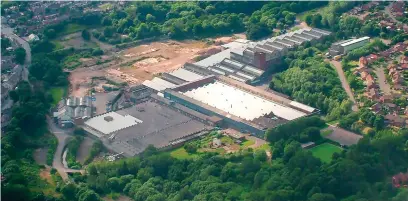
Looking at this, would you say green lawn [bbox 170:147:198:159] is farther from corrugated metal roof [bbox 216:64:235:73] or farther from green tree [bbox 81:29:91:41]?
green tree [bbox 81:29:91:41]

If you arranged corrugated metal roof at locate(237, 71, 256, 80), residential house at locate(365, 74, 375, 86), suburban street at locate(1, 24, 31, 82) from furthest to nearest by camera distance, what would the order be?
suburban street at locate(1, 24, 31, 82) < corrugated metal roof at locate(237, 71, 256, 80) < residential house at locate(365, 74, 375, 86)

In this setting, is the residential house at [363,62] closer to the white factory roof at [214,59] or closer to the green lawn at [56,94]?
the white factory roof at [214,59]

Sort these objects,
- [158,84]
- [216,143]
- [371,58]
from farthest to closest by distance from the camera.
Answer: [371,58] → [158,84] → [216,143]

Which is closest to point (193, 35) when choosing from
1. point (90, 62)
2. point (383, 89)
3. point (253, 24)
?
point (253, 24)

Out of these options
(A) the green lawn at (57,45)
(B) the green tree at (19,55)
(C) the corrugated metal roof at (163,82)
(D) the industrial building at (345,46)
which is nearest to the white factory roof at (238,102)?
(C) the corrugated metal roof at (163,82)

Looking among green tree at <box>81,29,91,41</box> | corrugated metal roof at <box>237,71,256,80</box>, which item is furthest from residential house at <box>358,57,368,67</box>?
green tree at <box>81,29,91,41</box>

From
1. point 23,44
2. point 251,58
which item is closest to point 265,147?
point 251,58

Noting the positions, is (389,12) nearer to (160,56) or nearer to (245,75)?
(245,75)
